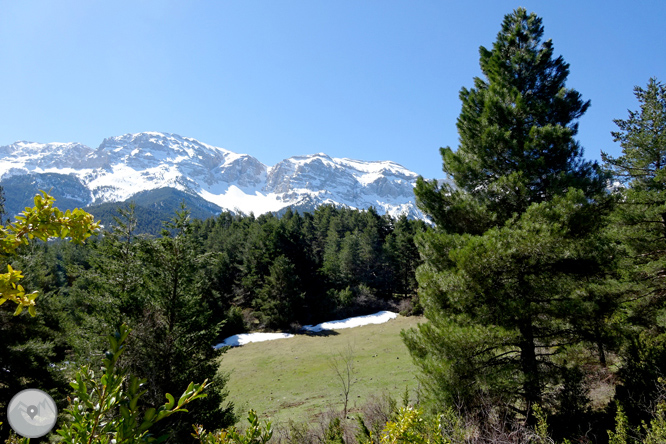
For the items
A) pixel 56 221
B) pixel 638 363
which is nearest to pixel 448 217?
pixel 638 363

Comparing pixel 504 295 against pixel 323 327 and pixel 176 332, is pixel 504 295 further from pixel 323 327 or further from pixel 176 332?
pixel 323 327

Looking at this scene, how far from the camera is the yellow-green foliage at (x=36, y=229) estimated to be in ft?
5.36

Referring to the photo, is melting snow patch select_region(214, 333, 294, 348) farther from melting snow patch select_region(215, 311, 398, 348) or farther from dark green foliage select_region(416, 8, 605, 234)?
dark green foliage select_region(416, 8, 605, 234)

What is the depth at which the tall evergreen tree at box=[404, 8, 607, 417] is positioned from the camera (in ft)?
17.9

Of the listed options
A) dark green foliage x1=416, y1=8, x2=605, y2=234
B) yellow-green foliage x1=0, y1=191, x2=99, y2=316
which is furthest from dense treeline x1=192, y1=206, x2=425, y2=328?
yellow-green foliage x1=0, y1=191, x2=99, y2=316

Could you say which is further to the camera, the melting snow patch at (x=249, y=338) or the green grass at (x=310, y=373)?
the melting snow patch at (x=249, y=338)

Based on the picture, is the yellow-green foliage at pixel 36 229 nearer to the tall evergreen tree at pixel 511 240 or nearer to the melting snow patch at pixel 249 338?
the tall evergreen tree at pixel 511 240

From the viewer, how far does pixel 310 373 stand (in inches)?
663

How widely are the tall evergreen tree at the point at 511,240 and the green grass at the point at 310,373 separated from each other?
147cm

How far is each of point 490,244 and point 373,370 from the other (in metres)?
12.9

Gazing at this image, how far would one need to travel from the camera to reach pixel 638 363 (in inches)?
267

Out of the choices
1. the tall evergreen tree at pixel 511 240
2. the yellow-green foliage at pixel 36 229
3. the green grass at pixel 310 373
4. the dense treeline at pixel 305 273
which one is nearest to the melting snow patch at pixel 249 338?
the green grass at pixel 310 373

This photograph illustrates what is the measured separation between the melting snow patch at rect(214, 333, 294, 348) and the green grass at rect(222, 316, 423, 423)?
103 centimetres

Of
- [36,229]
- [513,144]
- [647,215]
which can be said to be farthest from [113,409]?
[647,215]
